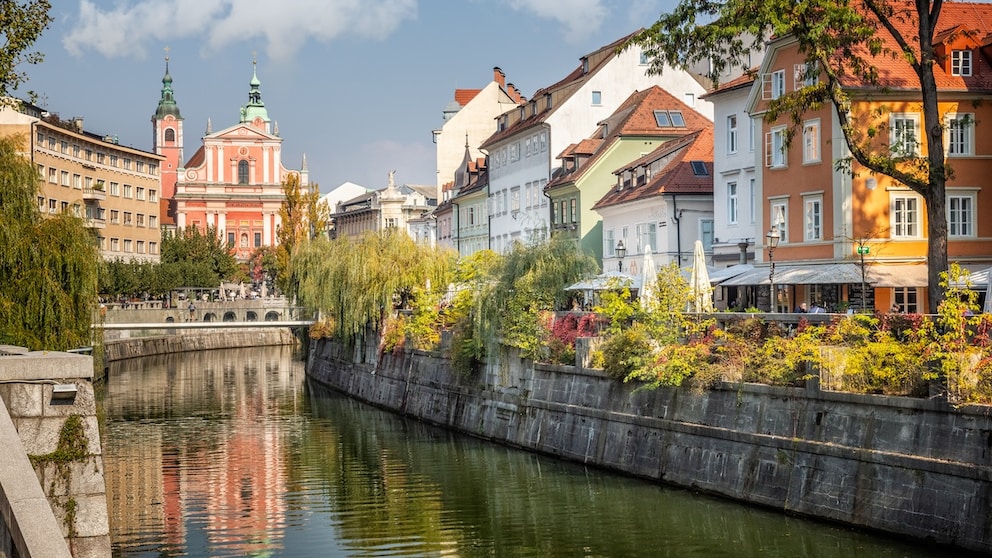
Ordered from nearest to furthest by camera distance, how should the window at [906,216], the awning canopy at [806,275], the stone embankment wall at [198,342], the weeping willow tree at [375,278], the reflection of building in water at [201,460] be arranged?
the reflection of building in water at [201,460], the awning canopy at [806,275], the window at [906,216], the weeping willow tree at [375,278], the stone embankment wall at [198,342]

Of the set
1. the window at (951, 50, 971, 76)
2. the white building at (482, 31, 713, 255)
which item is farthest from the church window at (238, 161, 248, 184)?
the window at (951, 50, 971, 76)

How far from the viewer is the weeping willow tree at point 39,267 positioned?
32.2 m

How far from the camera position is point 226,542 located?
23875mm

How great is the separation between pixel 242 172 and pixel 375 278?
88.7m

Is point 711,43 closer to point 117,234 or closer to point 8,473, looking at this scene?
point 8,473

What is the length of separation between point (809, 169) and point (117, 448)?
22.9m

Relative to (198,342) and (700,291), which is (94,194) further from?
(700,291)

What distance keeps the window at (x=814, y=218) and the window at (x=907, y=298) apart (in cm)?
284

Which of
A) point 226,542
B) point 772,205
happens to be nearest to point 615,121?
point 772,205

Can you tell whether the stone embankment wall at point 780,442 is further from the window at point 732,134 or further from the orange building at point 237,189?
the orange building at point 237,189

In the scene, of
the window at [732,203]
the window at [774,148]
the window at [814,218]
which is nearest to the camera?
the window at [814,218]

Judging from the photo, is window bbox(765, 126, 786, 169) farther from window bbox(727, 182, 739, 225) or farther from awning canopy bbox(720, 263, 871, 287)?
window bbox(727, 182, 739, 225)

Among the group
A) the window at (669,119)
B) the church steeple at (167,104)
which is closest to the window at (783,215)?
the window at (669,119)

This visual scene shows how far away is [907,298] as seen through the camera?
3778cm
